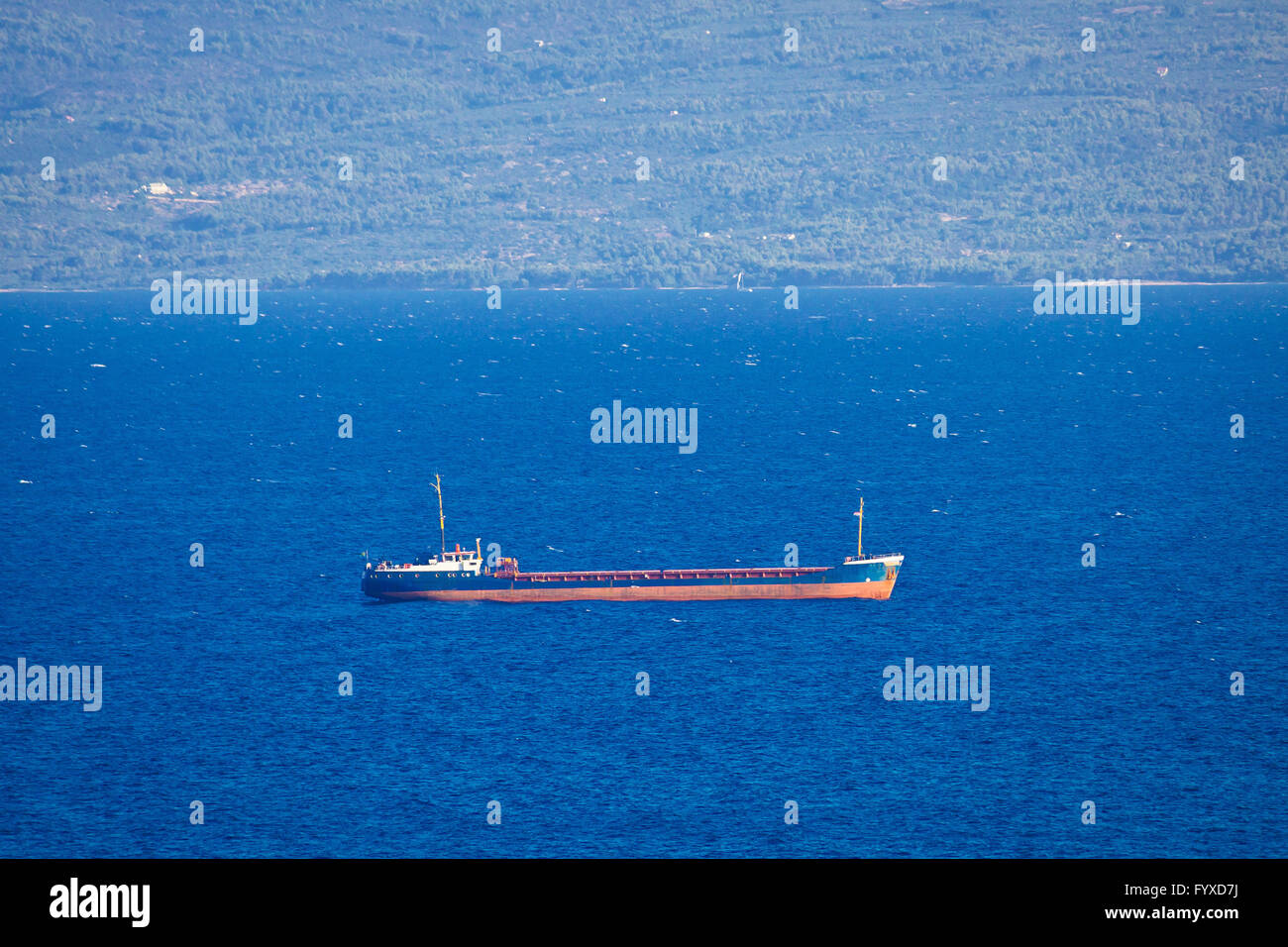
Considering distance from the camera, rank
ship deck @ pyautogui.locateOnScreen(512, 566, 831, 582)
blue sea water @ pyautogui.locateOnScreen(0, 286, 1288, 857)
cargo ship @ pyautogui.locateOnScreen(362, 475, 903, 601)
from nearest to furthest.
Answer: blue sea water @ pyautogui.locateOnScreen(0, 286, 1288, 857), cargo ship @ pyautogui.locateOnScreen(362, 475, 903, 601), ship deck @ pyautogui.locateOnScreen(512, 566, 831, 582)

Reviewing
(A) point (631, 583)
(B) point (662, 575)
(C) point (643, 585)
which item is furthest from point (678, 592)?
(A) point (631, 583)

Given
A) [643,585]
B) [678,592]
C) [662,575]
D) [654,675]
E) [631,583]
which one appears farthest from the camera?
[662,575]

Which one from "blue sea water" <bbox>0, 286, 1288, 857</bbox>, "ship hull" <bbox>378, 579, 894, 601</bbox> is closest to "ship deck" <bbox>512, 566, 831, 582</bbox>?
"ship hull" <bbox>378, 579, 894, 601</bbox>

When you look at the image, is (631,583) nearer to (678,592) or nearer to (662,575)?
(662,575)

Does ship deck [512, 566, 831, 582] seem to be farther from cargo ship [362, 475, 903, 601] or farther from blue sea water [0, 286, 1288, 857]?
blue sea water [0, 286, 1288, 857]

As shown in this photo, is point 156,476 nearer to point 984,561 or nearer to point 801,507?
point 801,507

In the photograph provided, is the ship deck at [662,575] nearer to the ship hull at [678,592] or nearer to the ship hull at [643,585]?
the ship hull at [643,585]

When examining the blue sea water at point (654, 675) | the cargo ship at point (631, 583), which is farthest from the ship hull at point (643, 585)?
the blue sea water at point (654, 675)
